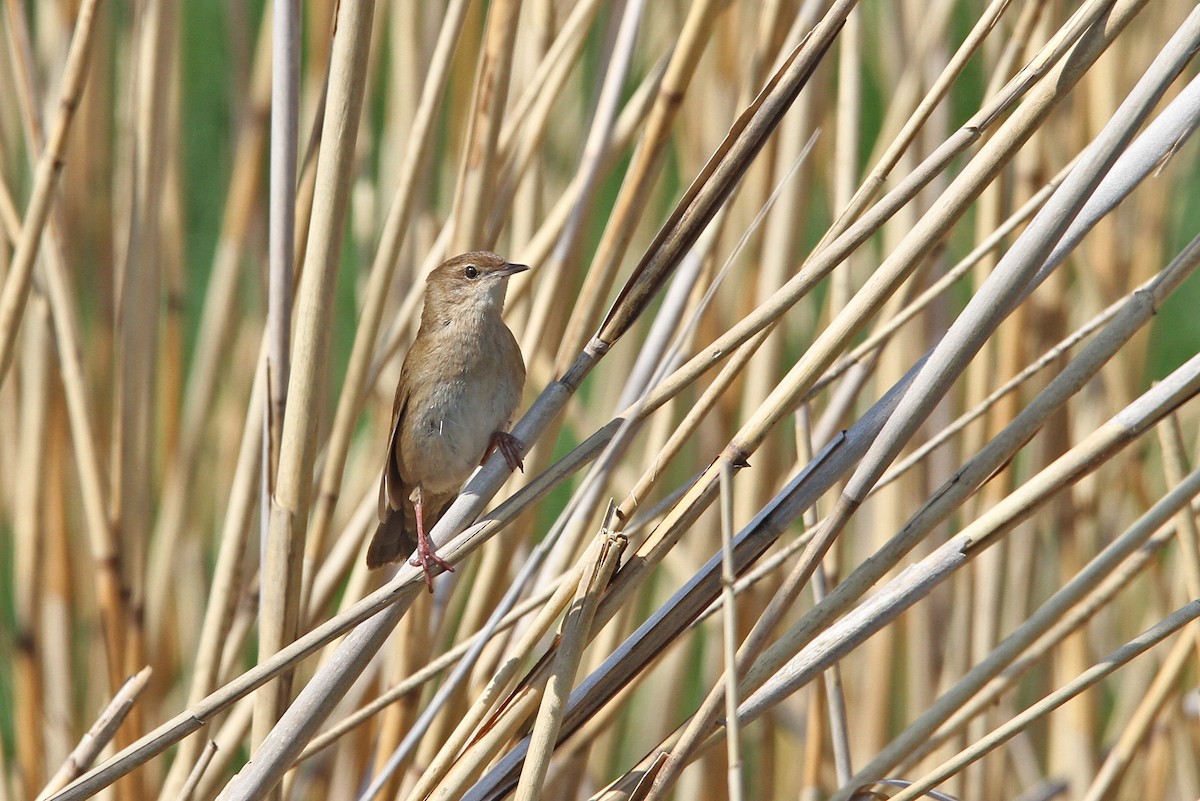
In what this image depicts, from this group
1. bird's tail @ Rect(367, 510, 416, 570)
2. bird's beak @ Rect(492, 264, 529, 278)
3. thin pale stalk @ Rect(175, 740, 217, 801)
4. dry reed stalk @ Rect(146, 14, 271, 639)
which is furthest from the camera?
dry reed stalk @ Rect(146, 14, 271, 639)

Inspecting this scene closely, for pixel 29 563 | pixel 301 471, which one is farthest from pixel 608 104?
pixel 29 563

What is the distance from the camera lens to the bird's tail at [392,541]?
87.0 inches

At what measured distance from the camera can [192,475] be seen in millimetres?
2504

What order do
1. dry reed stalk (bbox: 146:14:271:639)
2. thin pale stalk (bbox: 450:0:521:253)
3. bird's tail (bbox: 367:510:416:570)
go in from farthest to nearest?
dry reed stalk (bbox: 146:14:271:639) → bird's tail (bbox: 367:510:416:570) → thin pale stalk (bbox: 450:0:521:253)

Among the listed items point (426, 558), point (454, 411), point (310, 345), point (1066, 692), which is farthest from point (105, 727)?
point (1066, 692)

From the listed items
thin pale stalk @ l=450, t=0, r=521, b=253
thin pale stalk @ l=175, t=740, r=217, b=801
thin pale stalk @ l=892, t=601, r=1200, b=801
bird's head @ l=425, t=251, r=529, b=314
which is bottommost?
thin pale stalk @ l=175, t=740, r=217, b=801

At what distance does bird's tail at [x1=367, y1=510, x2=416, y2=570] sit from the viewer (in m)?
2.21

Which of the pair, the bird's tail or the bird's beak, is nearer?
the bird's beak

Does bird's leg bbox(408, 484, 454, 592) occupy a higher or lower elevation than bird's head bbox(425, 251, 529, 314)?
lower

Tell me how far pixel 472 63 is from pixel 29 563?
1364mm

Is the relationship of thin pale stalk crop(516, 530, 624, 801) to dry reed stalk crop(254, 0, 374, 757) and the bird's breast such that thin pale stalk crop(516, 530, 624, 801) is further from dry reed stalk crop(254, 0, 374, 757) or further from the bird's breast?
the bird's breast

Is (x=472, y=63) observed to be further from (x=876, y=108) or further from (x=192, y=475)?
(x=876, y=108)

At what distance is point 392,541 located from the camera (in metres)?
2.28

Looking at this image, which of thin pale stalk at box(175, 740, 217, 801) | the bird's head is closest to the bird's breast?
the bird's head
